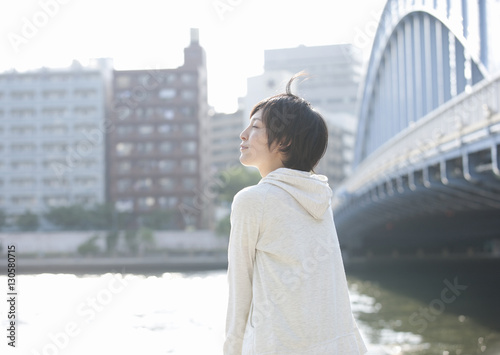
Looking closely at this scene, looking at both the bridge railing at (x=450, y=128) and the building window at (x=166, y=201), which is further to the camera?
the building window at (x=166, y=201)

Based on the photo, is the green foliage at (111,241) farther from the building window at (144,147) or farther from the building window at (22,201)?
the building window at (22,201)

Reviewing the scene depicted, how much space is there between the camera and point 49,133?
6169 cm

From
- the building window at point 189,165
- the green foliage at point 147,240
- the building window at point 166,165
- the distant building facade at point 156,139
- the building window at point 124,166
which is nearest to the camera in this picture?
the green foliage at point 147,240

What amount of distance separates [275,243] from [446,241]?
51623 millimetres

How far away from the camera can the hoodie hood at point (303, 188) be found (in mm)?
1979

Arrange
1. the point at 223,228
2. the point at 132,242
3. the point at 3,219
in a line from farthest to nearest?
the point at 3,219
the point at 223,228
the point at 132,242

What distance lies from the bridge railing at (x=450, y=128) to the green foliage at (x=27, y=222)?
38.3 meters

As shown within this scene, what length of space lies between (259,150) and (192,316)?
17.2m

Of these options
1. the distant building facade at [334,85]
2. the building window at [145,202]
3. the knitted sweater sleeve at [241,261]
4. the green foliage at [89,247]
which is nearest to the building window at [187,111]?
the building window at [145,202]

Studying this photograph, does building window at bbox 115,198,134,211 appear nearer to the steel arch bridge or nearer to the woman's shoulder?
the steel arch bridge

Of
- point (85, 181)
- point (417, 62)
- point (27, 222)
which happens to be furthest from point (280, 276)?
point (85, 181)

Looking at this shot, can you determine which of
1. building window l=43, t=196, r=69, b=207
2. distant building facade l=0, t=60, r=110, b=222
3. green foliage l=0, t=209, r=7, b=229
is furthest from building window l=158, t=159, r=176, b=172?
green foliage l=0, t=209, r=7, b=229

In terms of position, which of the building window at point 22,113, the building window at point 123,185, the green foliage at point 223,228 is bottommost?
the green foliage at point 223,228

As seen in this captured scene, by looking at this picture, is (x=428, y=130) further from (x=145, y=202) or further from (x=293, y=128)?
(x=145, y=202)
